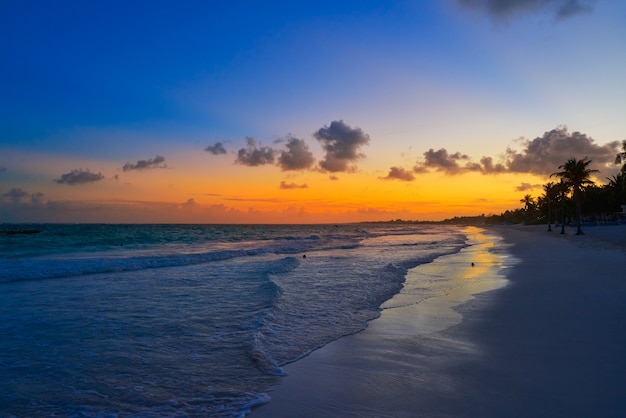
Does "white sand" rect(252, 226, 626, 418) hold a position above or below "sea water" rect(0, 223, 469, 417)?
above

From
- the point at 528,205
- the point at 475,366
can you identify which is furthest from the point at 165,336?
→ the point at 528,205

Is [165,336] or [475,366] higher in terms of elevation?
[475,366]

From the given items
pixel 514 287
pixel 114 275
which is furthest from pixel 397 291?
pixel 114 275

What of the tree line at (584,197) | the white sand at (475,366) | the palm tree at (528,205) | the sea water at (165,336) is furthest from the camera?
the palm tree at (528,205)

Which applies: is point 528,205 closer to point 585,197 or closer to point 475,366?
point 585,197

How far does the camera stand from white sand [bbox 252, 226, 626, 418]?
5.39 m

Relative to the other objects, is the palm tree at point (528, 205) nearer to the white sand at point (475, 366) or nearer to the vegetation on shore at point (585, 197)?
the vegetation on shore at point (585, 197)

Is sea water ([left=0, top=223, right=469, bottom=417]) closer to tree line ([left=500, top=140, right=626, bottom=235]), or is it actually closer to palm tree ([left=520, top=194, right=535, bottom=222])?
tree line ([left=500, top=140, right=626, bottom=235])

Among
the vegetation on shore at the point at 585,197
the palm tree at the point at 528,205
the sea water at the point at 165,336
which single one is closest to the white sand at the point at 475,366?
the sea water at the point at 165,336

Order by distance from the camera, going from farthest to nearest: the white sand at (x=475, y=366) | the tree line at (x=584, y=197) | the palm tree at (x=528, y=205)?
the palm tree at (x=528, y=205)
the tree line at (x=584, y=197)
the white sand at (x=475, y=366)

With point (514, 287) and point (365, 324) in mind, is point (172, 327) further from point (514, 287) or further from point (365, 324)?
point (514, 287)

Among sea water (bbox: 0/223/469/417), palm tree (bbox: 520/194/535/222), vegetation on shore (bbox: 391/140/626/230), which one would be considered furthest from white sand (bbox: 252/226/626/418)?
palm tree (bbox: 520/194/535/222)

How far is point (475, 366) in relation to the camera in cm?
694

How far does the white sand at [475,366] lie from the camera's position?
5.39 metres
